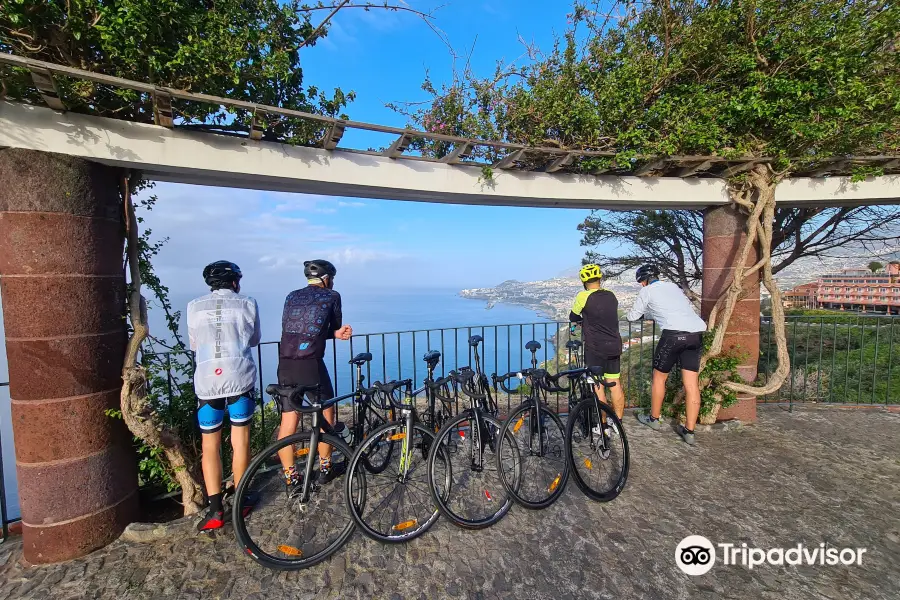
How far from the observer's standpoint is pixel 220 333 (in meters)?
2.97

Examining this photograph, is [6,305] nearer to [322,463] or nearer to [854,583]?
[322,463]

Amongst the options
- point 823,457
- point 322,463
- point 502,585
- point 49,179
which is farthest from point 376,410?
point 823,457

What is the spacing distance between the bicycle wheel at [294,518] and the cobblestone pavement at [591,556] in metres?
0.13

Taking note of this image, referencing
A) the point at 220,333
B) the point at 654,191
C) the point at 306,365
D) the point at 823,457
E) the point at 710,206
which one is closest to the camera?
the point at 220,333

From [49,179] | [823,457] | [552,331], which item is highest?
[49,179]

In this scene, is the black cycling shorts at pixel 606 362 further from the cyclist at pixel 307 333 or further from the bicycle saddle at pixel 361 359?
the cyclist at pixel 307 333

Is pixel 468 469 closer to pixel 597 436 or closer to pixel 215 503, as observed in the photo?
pixel 597 436

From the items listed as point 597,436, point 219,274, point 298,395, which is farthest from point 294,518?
point 597,436

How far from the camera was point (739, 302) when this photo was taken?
5.12 meters

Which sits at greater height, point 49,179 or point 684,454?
point 49,179

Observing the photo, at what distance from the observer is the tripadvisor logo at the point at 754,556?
265cm

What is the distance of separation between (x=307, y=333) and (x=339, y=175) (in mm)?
1573

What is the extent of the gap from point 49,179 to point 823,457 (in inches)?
301

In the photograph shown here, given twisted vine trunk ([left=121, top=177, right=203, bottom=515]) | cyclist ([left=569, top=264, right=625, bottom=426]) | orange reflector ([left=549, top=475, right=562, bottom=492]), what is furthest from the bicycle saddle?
cyclist ([left=569, top=264, right=625, bottom=426])
